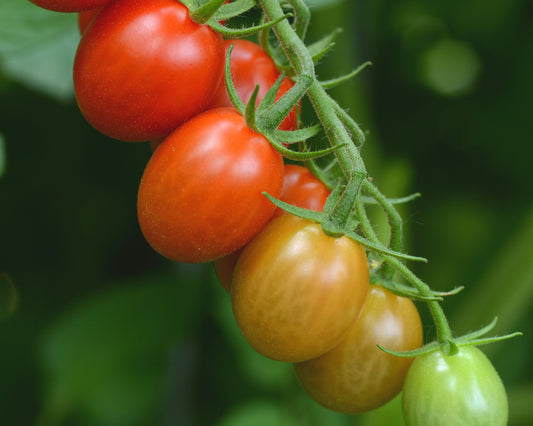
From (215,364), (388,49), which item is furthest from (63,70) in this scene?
(388,49)

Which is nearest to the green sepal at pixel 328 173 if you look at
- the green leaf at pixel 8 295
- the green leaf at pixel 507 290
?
the green leaf at pixel 507 290

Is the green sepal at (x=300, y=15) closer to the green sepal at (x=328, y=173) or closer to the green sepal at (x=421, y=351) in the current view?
the green sepal at (x=328, y=173)

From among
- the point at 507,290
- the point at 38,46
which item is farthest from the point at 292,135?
the point at 507,290

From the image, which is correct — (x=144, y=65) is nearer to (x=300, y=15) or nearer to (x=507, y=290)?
(x=300, y=15)

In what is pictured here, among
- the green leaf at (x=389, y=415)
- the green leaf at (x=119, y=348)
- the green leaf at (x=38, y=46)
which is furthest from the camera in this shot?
the green leaf at (x=119, y=348)

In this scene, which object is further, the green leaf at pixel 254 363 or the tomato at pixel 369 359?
the green leaf at pixel 254 363

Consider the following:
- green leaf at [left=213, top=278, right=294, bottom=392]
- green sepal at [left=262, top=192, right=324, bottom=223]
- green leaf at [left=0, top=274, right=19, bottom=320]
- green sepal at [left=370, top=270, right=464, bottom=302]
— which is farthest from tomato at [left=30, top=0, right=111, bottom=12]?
green leaf at [left=0, top=274, right=19, bottom=320]

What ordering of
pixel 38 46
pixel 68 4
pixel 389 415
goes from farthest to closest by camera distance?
pixel 389 415 < pixel 38 46 < pixel 68 4

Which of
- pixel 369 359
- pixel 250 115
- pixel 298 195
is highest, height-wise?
pixel 250 115
